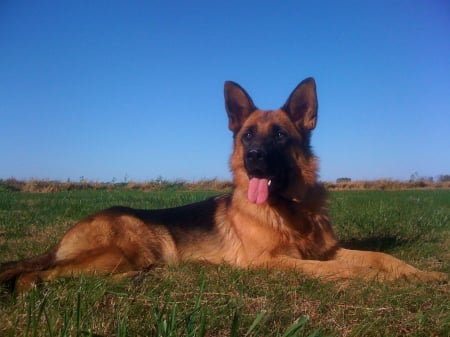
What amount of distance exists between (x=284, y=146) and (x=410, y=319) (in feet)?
10.1

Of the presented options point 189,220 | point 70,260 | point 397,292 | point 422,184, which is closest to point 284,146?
point 189,220

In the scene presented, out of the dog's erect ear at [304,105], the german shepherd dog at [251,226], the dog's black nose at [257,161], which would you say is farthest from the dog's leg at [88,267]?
the dog's erect ear at [304,105]

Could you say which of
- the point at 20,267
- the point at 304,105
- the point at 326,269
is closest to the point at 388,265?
the point at 326,269

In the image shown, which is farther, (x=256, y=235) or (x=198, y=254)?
(x=198, y=254)

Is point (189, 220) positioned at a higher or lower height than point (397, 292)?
higher

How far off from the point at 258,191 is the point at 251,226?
0.45 meters

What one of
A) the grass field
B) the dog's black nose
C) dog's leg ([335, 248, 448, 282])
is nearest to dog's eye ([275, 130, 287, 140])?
the dog's black nose

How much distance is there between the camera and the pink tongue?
518 centimetres

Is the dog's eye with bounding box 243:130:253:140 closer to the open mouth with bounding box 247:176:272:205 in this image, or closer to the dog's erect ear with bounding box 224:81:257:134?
the dog's erect ear with bounding box 224:81:257:134

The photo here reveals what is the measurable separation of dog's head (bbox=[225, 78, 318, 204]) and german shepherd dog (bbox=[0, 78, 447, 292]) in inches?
0.5

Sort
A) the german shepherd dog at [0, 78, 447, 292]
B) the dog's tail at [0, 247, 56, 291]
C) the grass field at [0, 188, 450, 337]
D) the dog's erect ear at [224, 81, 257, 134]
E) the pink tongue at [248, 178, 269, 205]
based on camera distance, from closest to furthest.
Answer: the grass field at [0, 188, 450, 337], the dog's tail at [0, 247, 56, 291], the german shepherd dog at [0, 78, 447, 292], the pink tongue at [248, 178, 269, 205], the dog's erect ear at [224, 81, 257, 134]

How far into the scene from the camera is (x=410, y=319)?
2.63m

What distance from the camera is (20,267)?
4121 millimetres

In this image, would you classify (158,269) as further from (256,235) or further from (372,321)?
(372,321)
